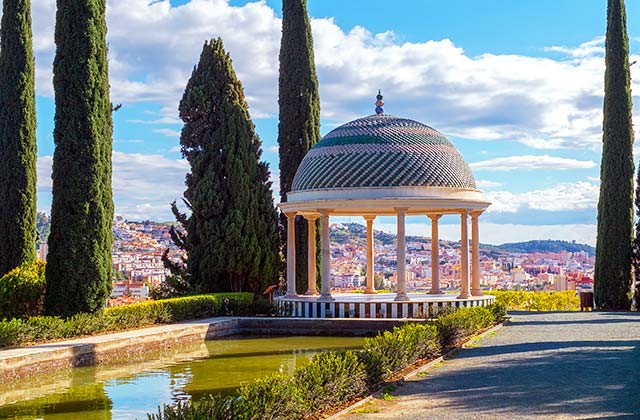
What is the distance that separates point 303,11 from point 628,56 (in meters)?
10.9

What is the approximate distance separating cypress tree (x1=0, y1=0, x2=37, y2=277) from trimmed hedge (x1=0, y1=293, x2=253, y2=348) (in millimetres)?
4244

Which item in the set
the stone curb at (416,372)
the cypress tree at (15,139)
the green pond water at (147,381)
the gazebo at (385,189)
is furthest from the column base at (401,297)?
the cypress tree at (15,139)

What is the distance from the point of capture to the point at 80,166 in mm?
20188

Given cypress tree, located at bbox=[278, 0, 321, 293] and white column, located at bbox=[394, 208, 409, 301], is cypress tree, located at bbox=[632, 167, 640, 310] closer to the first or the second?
white column, located at bbox=[394, 208, 409, 301]

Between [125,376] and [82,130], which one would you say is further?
[82,130]

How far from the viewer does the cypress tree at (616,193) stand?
27719mm

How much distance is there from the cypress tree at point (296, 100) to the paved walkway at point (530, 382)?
12.6 meters

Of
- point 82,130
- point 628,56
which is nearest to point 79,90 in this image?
point 82,130

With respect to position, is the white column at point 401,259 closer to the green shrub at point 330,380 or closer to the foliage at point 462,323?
the foliage at point 462,323

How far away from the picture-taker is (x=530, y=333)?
1956 cm

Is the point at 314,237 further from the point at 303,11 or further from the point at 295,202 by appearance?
the point at 303,11

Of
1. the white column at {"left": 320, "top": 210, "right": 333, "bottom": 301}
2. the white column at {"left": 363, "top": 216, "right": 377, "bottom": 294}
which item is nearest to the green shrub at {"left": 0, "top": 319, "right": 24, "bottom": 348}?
the white column at {"left": 320, "top": 210, "right": 333, "bottom": 301}

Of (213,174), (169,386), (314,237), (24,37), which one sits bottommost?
(169,386)

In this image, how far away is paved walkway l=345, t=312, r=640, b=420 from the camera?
10219mm
